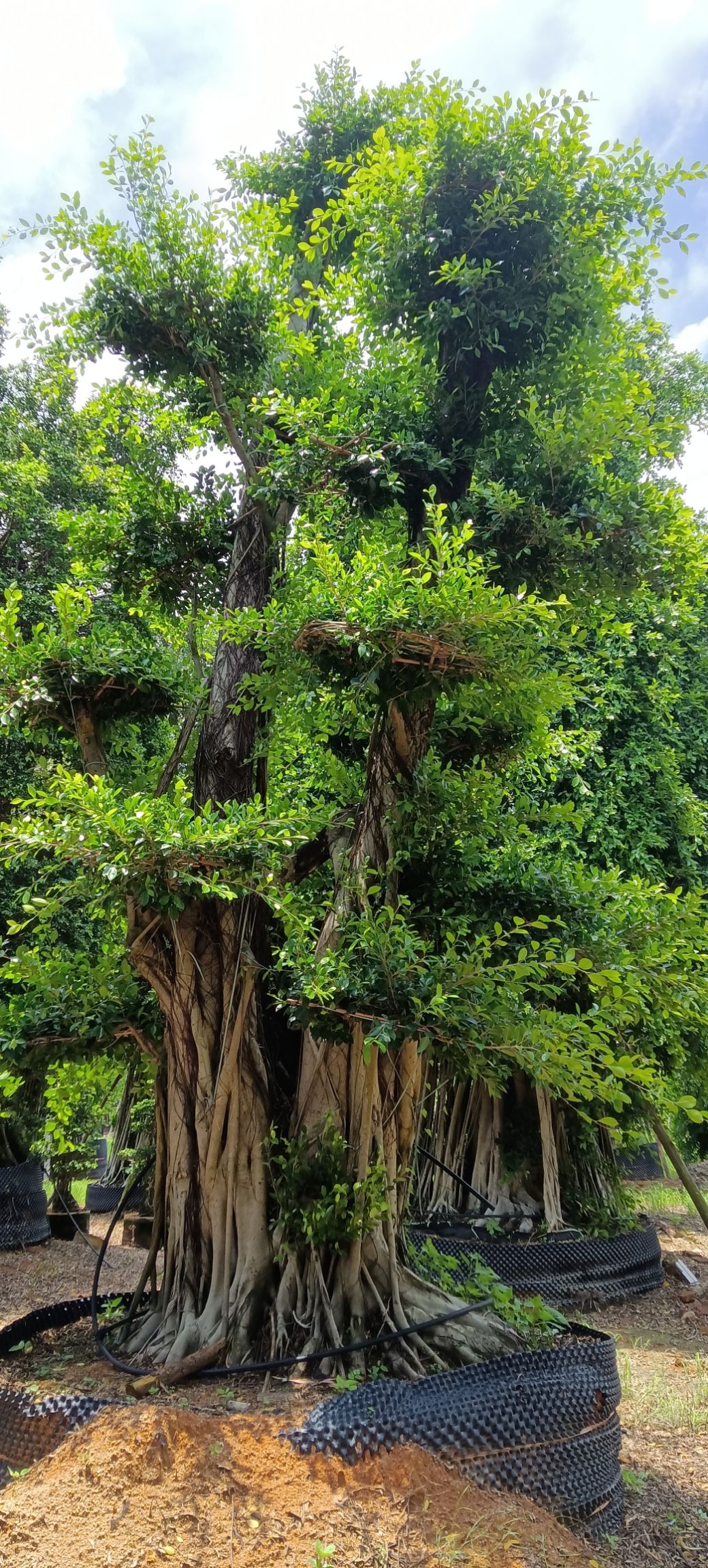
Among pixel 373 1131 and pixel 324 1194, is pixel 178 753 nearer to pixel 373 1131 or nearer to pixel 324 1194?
pixel 373 1131

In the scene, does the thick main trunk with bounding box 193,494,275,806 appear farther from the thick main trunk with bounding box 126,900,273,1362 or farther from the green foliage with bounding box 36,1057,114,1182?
the green foliage with bounding box 36,1057,114,1182

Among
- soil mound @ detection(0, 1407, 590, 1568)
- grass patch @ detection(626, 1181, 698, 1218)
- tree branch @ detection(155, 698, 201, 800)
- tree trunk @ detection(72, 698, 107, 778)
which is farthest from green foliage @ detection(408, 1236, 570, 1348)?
grass patch @ detection(626, 1181, 698, 1218)

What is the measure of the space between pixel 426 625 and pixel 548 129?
7.07 feet

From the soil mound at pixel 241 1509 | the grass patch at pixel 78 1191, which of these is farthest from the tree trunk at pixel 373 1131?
the grass patch at pixel 78 1191

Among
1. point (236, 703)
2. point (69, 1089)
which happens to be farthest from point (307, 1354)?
point (236, 703)

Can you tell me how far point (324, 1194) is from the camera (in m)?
3.64

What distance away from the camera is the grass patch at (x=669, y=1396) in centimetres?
412

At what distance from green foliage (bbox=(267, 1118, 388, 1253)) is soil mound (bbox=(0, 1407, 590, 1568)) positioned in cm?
81

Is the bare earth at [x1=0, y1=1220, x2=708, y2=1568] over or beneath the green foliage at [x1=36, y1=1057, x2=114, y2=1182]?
beneath

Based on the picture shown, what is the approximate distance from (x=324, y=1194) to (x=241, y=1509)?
1.16 metres

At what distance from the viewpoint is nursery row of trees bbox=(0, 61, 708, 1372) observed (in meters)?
3.21

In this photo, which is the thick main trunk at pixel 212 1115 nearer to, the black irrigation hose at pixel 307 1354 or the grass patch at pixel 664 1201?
the black irrigation hose at pixel 307 1354

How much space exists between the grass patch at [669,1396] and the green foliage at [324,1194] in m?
1.69

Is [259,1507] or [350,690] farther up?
[350,690]
